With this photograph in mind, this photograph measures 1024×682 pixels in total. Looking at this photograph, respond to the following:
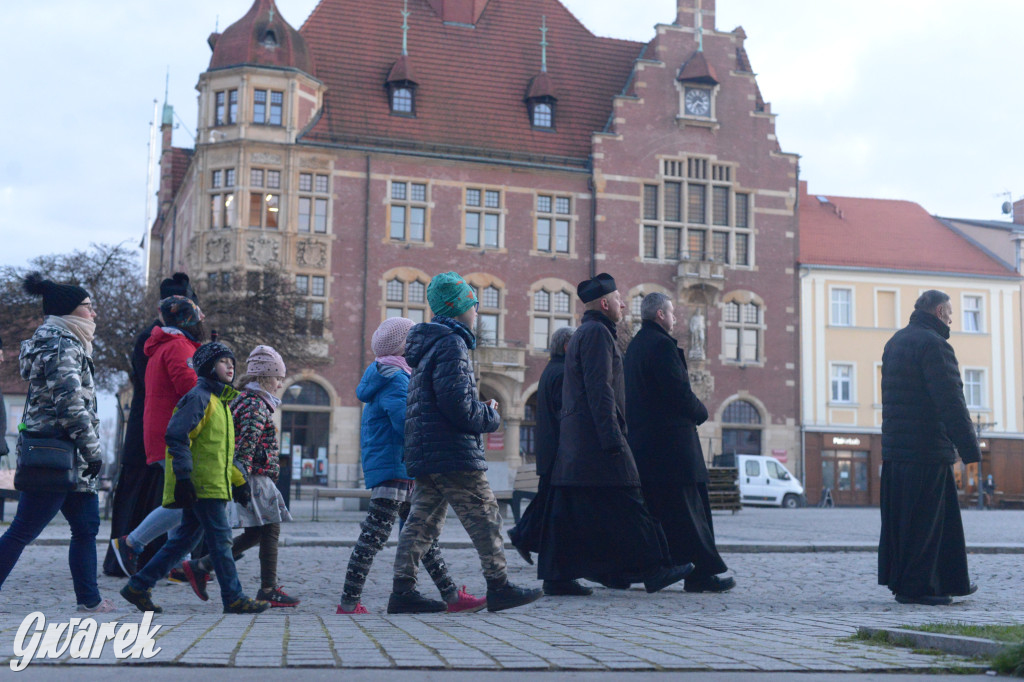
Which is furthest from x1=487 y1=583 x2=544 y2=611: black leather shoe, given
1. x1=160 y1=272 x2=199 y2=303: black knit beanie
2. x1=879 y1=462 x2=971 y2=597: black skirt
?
x1=160 y1=272 x2=199 y2=303: black knit beanie

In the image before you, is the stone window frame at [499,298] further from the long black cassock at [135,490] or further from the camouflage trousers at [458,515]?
the camouflage trousers at [458,515]

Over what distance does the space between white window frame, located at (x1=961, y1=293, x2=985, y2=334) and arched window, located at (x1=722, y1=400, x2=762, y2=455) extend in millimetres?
10478

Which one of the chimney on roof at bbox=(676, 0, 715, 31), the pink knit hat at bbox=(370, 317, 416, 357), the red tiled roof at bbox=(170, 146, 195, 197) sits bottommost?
the pink knit hat at bbox=(370, 317, 416, 357)

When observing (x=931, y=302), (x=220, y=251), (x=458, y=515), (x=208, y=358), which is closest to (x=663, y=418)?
(x=931, y=302)

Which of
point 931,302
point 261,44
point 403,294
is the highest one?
point 261,44

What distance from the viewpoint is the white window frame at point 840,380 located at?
1836 inches

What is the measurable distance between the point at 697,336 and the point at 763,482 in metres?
6.96

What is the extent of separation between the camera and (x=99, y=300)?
24625mm

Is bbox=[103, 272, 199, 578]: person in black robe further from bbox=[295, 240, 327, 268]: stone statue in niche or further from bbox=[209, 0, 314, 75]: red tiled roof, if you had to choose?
bbox=[209, 0, 314, 75]: red tiled roof

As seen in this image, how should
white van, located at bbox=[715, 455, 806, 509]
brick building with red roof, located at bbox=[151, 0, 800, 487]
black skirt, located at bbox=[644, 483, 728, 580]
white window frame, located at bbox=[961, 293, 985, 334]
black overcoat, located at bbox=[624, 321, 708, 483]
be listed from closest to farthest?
black skirt, located at bbox=[644, 483, 728, 580] → black overcoat, located at bbox=[624, 321, 708, 483] → white van, located at bbox=[715, 455, 806, 509] → brick building with red roof, located at bbox=[151, 0, 800, 487] → white window frame, located at bbox=[961, 293, 985, 334]

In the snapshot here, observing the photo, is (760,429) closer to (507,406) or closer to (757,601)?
(507,406)

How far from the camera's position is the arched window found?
1743 inches

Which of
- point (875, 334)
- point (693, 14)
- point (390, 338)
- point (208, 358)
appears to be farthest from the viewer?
point (875, 334)

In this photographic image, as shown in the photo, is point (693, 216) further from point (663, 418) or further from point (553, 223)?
point (663, 418)
